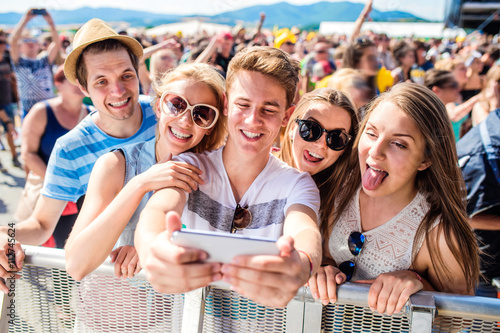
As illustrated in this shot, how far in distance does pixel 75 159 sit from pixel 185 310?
1136mm

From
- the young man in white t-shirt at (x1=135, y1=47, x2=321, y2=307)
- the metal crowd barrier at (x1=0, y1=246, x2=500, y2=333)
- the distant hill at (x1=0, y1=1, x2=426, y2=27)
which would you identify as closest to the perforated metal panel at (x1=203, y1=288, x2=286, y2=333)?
the metal crowd barrier at (x1=0, y1=246, x2=500, y2=333)

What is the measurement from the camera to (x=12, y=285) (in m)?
1.45

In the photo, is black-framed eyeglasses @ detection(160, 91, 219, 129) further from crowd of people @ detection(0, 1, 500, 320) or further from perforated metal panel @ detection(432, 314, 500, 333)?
perforated metal panel @ detection(432, 314, 500, 333)

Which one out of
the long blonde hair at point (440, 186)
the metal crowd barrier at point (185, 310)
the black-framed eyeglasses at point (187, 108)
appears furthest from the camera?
the black-framed eyeglasses at point (187, 108)

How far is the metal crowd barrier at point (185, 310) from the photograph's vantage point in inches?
47.3

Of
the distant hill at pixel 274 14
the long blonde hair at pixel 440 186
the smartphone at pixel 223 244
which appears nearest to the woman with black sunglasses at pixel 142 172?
the smartphone at pixel 223 244

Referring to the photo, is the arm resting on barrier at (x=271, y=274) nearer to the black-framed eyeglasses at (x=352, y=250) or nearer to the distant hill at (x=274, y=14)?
the black-framed eyeglasses at (x=352, y=250)

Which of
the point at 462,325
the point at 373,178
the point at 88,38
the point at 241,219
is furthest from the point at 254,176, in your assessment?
the point at 88,38

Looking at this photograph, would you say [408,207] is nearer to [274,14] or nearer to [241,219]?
[241,219]

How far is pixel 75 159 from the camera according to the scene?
2.05 meters

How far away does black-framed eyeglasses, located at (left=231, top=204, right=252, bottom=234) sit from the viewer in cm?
152

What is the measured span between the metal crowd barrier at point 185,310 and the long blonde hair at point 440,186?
0.28 meters

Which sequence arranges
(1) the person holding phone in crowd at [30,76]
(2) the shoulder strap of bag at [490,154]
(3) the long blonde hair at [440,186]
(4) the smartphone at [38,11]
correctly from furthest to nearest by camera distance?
1. (1) the person holding phone in crowd at [30,76]
2. (4) the smartphone at [38,11]
3. (2) the shoulder strap of bag at [490,154]
4. (3) the long blonde hair at [440,186]

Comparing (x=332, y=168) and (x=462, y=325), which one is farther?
(x=332, y=168)
